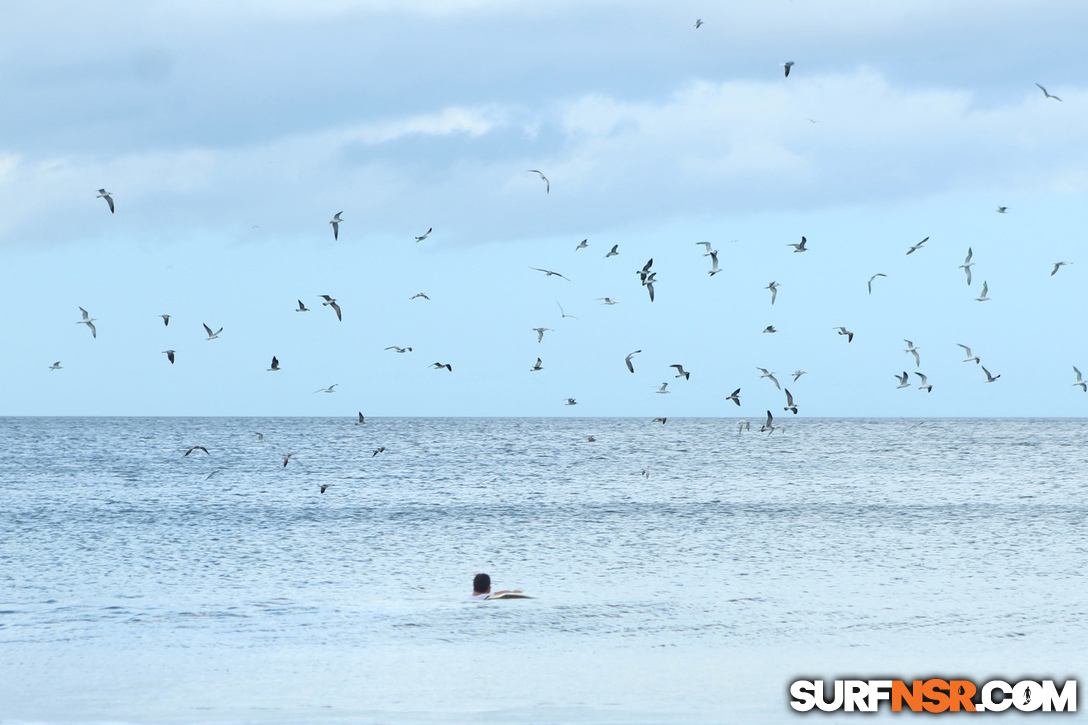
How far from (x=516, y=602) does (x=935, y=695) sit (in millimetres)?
10300

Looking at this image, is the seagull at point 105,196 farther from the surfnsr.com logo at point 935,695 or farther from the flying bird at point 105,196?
the surfnsr.com logo at point 935,695

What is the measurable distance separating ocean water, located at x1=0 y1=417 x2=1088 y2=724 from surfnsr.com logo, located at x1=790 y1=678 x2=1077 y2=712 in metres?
0.45

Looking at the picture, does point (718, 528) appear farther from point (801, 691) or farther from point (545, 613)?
point (801, 691)

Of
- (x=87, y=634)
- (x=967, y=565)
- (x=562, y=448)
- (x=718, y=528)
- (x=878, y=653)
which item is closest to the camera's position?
(x=878, y=653)

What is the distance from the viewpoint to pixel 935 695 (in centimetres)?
1784

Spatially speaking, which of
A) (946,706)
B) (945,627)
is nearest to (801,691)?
(946,706)

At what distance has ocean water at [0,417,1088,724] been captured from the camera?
17703 mm

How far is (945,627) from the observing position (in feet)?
73.9

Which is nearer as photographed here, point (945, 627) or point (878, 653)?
point (878, 653)

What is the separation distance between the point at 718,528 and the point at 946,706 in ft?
81.3

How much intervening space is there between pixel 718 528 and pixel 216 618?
21.9 metres

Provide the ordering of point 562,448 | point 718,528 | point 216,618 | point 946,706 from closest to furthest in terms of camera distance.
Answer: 1. point 946,706
2. point 216,618
3. point 718,528
4. point 562,448

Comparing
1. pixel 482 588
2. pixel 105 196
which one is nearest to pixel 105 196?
pixel 105 196

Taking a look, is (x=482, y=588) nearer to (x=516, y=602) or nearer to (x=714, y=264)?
(x=516, y=602)
